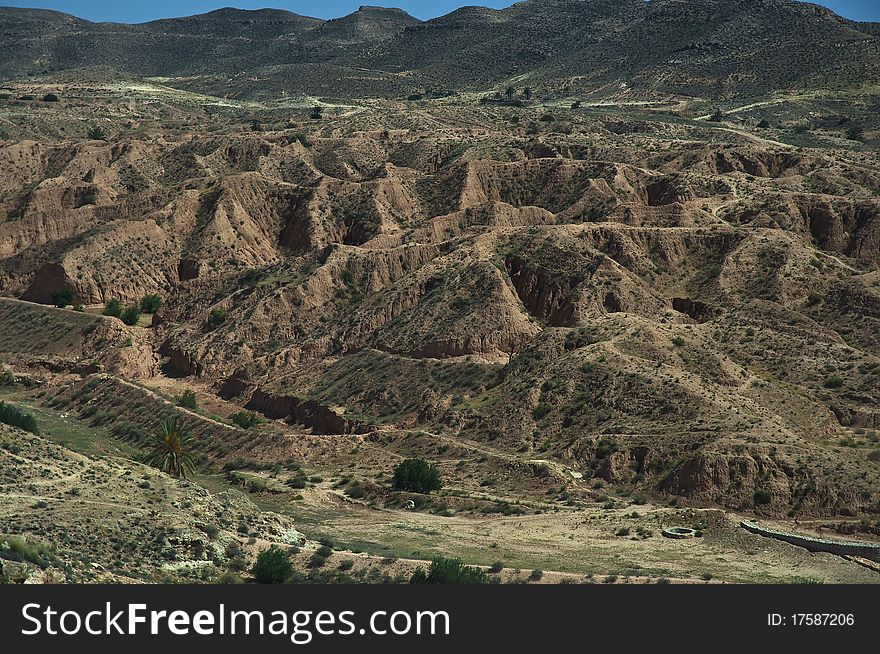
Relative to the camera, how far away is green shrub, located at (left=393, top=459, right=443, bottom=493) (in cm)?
4700

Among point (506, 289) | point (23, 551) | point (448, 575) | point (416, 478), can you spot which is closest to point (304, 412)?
point (506, 289)

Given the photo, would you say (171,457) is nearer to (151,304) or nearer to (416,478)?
(416,478)

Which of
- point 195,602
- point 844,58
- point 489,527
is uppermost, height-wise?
point 844,58

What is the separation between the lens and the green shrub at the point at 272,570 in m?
29.9

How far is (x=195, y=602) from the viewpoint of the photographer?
2033 centimetres

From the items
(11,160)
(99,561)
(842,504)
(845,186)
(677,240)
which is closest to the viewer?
(99,561)

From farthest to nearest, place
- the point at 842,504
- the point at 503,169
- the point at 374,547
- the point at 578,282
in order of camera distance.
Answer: the point at 503,169 → the point at 578,282 → the point at 842,504 → the point at 374,547

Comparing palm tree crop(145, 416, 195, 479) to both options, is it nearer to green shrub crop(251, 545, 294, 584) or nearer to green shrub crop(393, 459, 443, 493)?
green shrub crop(393, 459, 443, 493)

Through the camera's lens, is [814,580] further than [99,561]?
Yes

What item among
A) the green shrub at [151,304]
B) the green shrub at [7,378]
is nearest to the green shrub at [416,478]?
the green shrub at [7,378]

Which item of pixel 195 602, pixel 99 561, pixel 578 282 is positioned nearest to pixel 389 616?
pixel 195 602

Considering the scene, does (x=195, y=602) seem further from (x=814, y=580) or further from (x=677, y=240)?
(x=677, y=240)

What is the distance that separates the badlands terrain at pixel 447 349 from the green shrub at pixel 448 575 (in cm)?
120

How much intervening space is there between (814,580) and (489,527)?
1106 cm
